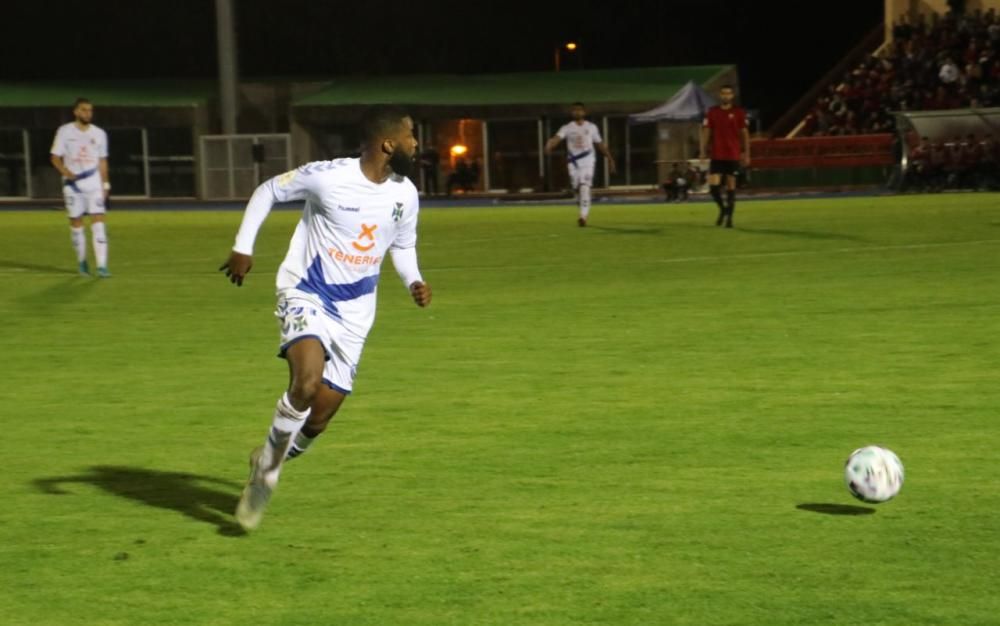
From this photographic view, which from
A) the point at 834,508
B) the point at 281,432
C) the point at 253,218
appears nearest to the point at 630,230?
the point at 834,508

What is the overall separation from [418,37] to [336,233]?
58.6 m

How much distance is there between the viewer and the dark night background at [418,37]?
215 feet

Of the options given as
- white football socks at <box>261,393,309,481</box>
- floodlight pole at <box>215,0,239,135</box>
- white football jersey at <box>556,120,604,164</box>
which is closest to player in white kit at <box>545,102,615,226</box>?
white football jersey at <box>556,120,604,164</box>

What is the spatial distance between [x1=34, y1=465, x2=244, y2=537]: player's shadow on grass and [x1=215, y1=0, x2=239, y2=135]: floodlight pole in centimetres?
4569

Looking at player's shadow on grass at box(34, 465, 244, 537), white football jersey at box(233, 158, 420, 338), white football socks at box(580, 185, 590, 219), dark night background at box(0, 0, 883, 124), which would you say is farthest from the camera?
dark night background at box(0, 0, 883, 124)

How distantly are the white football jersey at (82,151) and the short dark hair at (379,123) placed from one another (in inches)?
551

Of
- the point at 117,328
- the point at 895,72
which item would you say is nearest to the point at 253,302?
the point at 117,328

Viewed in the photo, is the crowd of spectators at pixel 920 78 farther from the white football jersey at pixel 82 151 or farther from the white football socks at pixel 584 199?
the white football jersey at pixel 82 151

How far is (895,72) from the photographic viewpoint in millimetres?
49000

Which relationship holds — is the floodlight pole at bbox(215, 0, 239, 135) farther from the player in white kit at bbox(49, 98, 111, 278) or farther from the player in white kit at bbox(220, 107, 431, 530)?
the player in white kit at bbox(220, 107, 431, 530)

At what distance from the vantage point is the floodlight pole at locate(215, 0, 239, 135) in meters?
53.2

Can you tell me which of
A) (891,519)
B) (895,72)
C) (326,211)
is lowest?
(891,519)

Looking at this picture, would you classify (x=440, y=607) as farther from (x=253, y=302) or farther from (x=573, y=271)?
(x=573, y=271)

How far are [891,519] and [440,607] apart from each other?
2407 millimetres
